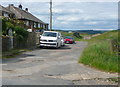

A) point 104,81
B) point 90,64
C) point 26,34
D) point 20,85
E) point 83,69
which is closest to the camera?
point 20,85

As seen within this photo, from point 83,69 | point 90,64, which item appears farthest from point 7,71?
point 90,64

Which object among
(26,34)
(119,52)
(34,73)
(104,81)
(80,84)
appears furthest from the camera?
(26,34)

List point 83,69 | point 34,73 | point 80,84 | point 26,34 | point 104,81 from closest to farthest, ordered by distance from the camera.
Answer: point 80,84
point 104,81
point 34,73
point 83,69
point 26,34

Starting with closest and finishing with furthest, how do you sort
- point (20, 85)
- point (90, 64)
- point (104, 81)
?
point (20, 85) → point (104, 81) → point (90, 64)

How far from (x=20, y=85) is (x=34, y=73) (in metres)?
2.03

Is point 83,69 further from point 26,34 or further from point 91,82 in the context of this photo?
point 26,34

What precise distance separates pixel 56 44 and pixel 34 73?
551 inches

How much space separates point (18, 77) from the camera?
Answer: 8148 mm

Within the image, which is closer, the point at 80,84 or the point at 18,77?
the point at 80,84

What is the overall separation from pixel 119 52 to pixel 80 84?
5.29 meters

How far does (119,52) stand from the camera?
12.1 meters

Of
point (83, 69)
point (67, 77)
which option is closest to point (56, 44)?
point (83, 69)

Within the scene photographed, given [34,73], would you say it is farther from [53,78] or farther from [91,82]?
[91,82]

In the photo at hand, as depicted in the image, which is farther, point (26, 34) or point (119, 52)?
point (26, 34)
